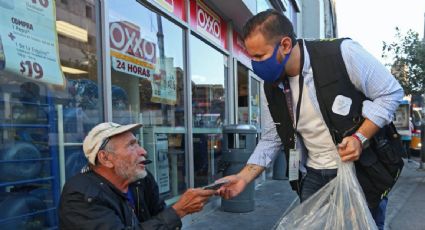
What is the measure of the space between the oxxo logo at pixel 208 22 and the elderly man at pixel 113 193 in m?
4.23

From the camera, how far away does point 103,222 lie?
6.12 ft

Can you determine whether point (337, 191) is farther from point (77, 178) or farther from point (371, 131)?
point (77, 178)

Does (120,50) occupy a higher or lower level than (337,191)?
higher

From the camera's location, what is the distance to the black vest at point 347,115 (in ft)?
6.28

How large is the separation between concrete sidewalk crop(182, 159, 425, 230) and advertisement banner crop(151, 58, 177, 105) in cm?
154

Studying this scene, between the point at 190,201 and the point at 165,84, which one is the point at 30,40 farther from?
the point at 165,84

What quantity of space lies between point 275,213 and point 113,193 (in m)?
4.18

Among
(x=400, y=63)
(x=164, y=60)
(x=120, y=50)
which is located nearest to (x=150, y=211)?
(x=120, y=50)

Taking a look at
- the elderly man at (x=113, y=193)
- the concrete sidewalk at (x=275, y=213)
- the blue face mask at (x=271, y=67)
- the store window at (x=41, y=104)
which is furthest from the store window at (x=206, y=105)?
the blue face mask at (x=271, y=67)

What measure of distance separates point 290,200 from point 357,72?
520 centimetres

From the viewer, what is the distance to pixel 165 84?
5.11 m

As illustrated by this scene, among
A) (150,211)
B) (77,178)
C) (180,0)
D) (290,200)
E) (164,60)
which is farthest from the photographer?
(290,200)

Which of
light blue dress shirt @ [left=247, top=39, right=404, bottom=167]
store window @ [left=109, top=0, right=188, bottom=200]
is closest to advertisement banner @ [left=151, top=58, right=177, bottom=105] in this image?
store window @ [left=109, top=0, right=188, bottom=200]

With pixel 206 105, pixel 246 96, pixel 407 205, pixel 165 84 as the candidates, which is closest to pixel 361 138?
pixel 165 84
